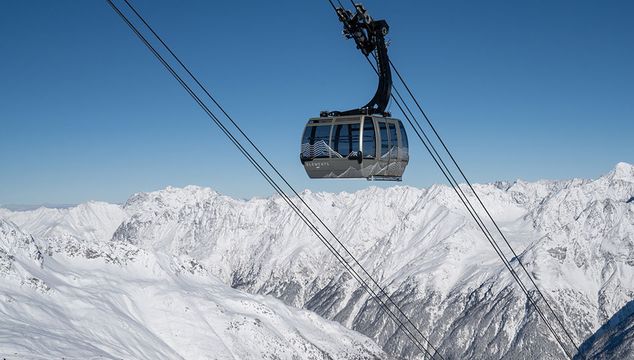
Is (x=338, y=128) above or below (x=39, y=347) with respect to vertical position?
below

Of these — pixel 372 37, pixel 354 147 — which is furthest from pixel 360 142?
pixel 372 37

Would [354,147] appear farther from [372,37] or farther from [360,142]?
[372,37]

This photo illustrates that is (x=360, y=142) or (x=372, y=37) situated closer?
(x=372, y=37)

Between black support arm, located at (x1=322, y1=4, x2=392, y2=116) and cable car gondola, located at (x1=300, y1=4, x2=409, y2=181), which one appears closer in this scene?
black support arm, located at (x1=322, y1=4, x2=392, y2=116)

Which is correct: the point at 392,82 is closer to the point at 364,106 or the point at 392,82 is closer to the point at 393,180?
the point at 364,106

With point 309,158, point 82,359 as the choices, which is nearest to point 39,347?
point 82,359

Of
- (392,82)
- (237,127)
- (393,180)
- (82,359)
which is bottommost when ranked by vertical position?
(393,180)
